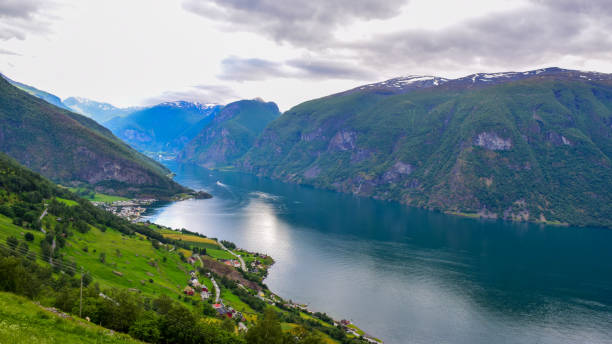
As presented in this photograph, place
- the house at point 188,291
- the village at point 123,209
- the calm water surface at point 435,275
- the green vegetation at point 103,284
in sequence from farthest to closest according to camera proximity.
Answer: the village at point 123,209 → the calm water surface at point 435,275 → the house at point 188,291 → the green vegetation at point 103,284

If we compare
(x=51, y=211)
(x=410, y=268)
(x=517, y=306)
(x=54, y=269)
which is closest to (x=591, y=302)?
(x=517, y=306)

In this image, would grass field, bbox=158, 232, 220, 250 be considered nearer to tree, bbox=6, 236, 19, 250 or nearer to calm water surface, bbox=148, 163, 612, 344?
calm water surface, bbox=148, 163, 612, 344

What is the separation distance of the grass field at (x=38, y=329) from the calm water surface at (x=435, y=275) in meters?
62.7

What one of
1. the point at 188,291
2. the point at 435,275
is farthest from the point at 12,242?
the point at 435,275

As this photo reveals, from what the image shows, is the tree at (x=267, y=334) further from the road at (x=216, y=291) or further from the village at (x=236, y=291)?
the road at (x=216, y=291)


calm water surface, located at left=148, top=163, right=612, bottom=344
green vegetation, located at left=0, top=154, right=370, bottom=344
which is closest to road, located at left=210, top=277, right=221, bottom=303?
green vegetation, located at left=0, top=154, right=370, bottom=344

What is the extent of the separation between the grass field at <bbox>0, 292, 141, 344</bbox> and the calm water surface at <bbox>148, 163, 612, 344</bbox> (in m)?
62.7

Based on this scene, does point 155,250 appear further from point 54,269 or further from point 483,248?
point 483,248

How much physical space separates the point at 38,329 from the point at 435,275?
354ft

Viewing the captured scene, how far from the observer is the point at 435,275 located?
114 metres

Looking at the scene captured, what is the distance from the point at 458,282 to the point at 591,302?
32590 millimetres

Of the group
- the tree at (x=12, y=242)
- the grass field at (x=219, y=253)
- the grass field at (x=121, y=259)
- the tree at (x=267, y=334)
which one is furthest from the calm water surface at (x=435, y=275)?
the tree at (x=12, y=242)

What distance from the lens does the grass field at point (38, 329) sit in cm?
2161

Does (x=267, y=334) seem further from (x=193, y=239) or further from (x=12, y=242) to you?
(x=193, y=239)
